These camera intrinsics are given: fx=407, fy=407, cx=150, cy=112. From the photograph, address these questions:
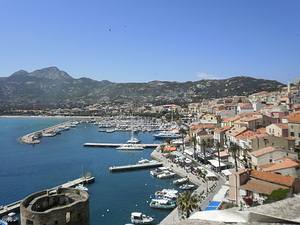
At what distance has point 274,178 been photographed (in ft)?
105

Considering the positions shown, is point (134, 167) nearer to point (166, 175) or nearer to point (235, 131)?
point (166, 175)

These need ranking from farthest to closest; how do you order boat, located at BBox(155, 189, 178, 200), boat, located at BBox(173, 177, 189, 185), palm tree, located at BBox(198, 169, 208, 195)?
boat, located at BBox(173, 177, 189, 185)
palm tree, located at BBox(198, 169, 208, 195)
boat, located at BBox(155, 189, 178, 200)

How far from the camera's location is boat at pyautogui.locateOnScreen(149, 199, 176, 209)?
35.5 m

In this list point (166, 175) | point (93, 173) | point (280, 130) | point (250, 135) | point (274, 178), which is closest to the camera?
point (274, 178)

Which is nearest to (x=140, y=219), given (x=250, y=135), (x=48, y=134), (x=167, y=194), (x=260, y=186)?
(x=167, y=194)

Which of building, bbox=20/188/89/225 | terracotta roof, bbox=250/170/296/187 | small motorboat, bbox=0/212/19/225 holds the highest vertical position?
building, bbox=20/188/89/225

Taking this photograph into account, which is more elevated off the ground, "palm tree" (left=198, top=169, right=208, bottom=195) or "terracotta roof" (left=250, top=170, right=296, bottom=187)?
"terracotta roof" (left=250, top=170, right=296, bottom=187)

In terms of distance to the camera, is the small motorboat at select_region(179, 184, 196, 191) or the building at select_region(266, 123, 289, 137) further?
the building at select_region(266, 123, 289, 137)

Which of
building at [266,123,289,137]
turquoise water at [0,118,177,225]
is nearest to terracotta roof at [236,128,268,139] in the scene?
building at [266,123,289,137]

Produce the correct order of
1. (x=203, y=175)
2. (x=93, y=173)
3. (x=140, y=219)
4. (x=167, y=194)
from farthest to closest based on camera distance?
(x=93, y=173), (x=203, y=175), (x=167, y=194), (x=140, y=219)

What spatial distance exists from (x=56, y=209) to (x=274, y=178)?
2611 cm

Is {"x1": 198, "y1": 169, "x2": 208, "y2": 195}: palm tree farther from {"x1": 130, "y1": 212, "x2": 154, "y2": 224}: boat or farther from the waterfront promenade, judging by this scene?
{"x1": 130, "y1": 212, "x2": 154, "y2": 224}: boat

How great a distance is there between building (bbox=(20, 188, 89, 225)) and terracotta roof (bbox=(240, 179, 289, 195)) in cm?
2248

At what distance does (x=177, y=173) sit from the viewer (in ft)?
160
